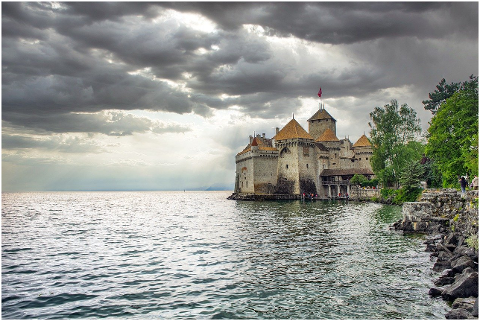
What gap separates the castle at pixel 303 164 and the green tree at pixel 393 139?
20872 millimetres

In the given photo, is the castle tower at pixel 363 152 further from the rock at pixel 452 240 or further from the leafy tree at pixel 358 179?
the rock at pixel 452 240

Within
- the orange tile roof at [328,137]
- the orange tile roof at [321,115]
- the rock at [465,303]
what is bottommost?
the rock at [465,303]

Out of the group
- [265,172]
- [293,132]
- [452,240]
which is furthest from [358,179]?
[452,240]

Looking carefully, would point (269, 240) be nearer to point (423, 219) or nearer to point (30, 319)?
point (423, 219)

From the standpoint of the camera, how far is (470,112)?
92.9 ft

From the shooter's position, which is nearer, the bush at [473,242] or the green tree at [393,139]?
the bush at [473,242]

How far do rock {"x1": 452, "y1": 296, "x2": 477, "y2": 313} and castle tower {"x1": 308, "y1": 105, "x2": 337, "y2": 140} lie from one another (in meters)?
76.9

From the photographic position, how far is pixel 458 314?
8422 mm

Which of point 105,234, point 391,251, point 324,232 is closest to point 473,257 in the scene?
point 391,251

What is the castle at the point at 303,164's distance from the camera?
7175 cm

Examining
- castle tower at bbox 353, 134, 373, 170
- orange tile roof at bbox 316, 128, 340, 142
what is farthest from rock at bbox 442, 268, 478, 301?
orange tile roof at bbox 316, 128, 340, 142

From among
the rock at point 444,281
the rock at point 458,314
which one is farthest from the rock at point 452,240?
the rock at point 458,314

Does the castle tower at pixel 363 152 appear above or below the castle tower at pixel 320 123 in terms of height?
below

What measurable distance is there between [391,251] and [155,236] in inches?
604
